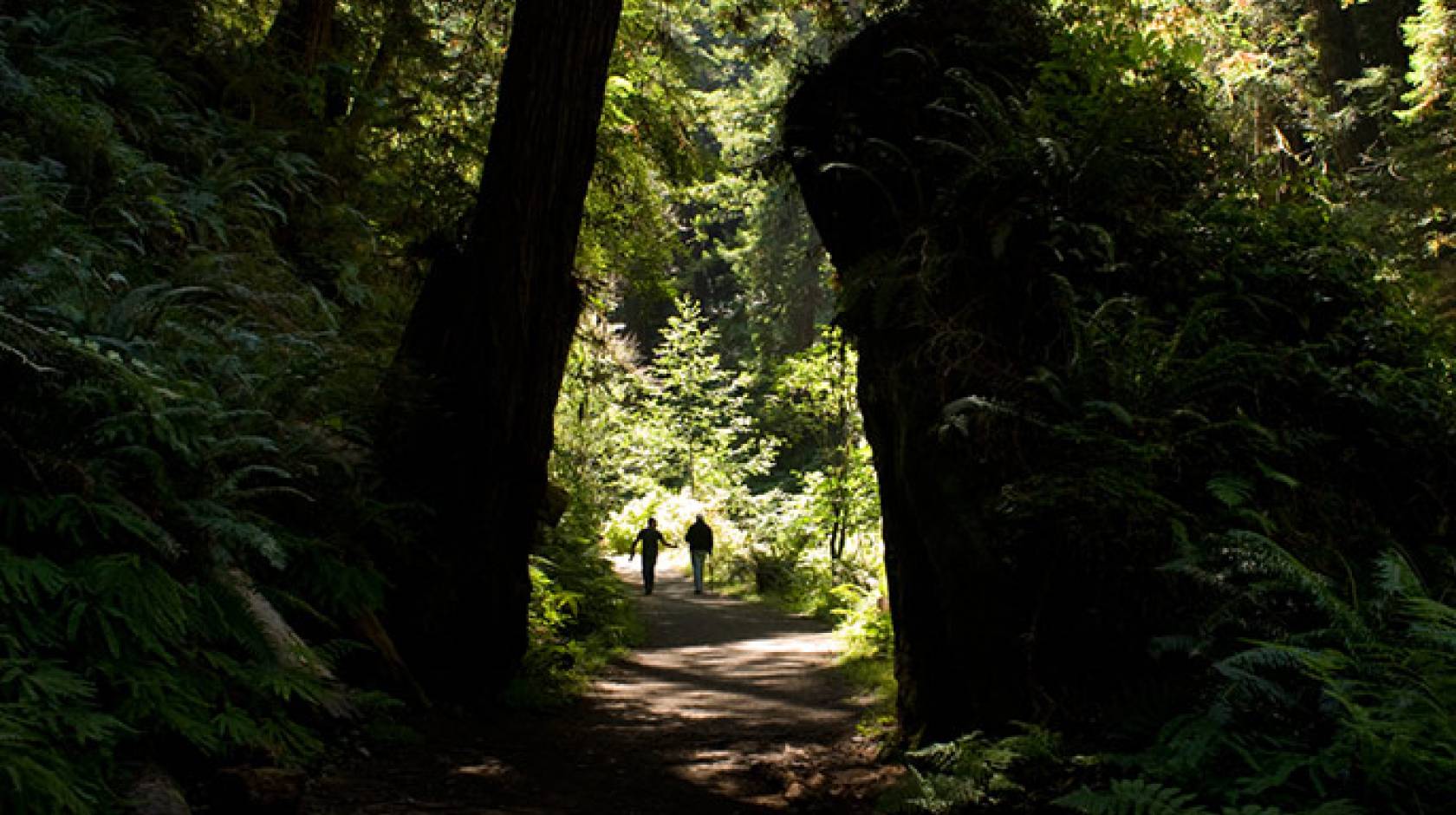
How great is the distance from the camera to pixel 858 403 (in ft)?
20.5

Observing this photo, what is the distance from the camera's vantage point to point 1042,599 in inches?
151

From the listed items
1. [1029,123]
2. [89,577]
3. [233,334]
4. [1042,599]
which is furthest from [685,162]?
[89,577]

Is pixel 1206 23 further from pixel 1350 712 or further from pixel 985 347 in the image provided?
pixel 1350 712

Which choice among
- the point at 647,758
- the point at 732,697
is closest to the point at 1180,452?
the point at 647,758

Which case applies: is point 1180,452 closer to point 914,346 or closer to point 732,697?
point 914,346

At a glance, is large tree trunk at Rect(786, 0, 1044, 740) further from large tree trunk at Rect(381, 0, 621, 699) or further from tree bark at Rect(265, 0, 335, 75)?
tree bark at Rect(265, 0, 335, 75)

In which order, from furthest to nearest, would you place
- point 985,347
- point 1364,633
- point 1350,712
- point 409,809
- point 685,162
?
point 685,162 < point 985,347 < point 409,809 < point 1364,633 < point 1350,712

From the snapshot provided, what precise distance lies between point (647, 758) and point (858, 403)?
2739mm

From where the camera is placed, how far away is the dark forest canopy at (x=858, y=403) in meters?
2.87

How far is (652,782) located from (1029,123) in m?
4.47

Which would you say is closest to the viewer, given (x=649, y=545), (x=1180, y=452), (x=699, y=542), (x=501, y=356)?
(x=1180, y=452)

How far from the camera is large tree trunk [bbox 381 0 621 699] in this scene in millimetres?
5961

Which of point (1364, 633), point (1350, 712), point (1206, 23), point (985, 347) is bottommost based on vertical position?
point (1350, 712)

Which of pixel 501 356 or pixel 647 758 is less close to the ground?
pixel 501 356
